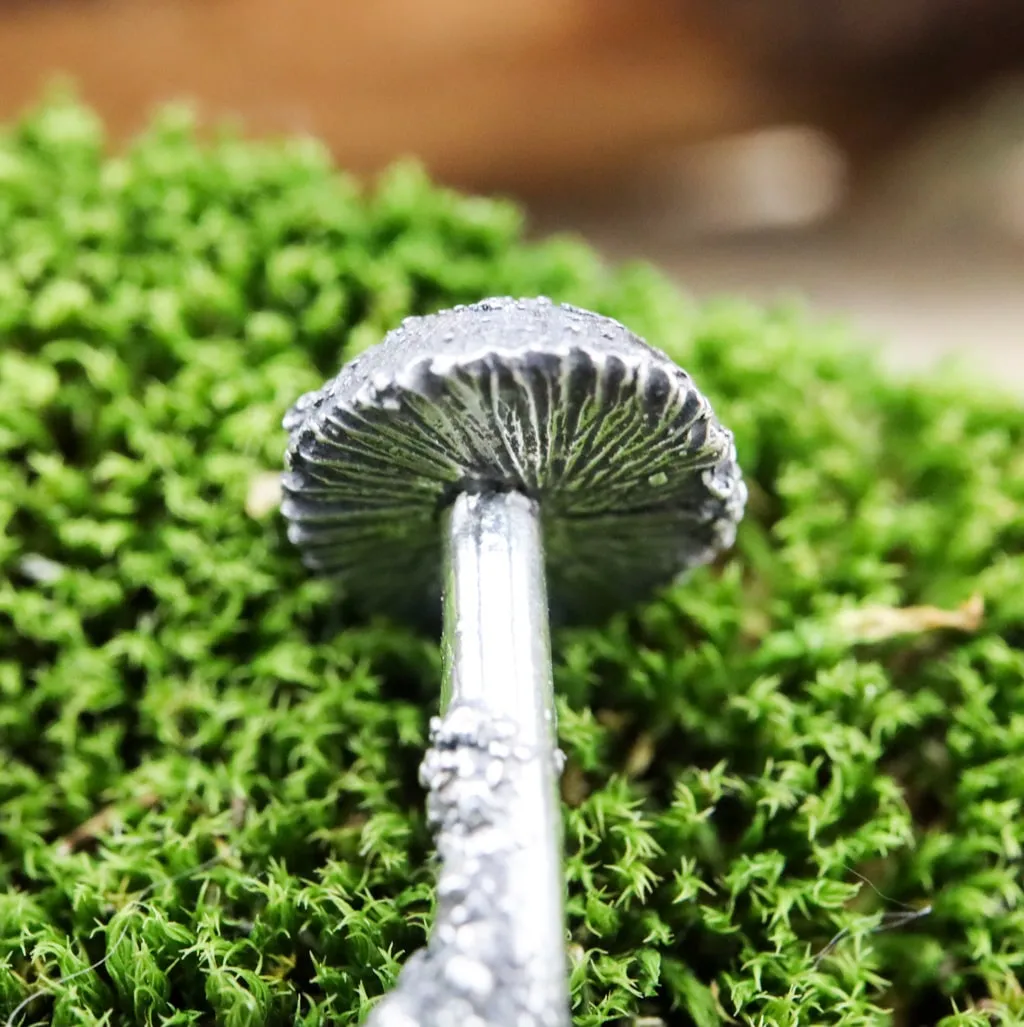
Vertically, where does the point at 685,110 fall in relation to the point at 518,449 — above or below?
above

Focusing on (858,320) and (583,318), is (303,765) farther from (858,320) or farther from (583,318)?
(858,320)

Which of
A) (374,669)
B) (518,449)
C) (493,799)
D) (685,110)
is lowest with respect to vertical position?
(493,799)

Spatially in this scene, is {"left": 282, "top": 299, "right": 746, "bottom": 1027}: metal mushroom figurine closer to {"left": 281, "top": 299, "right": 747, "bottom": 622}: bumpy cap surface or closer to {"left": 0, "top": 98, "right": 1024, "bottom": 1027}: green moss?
{"left": 281, "top": 299, "right": 747, "bottom": 622}: bumpy cap surface

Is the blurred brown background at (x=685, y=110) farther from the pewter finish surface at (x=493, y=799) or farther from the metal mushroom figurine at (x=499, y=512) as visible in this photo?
the pewter finish surface at (x=493, y=799)

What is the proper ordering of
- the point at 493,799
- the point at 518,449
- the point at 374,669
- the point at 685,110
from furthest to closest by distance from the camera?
the point at 685,110
the point at 374,669
the point at 518,449
the point at 493,799

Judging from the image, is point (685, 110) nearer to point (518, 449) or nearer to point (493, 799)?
point (518, 449)

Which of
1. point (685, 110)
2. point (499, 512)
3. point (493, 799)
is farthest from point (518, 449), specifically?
point (685, 110)

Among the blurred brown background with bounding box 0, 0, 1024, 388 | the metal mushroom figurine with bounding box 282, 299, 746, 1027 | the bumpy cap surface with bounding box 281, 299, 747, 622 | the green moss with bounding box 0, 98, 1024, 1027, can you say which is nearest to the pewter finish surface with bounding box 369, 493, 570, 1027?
the metal mushroom figurine with bounding box 282, 299, 746, 1027
